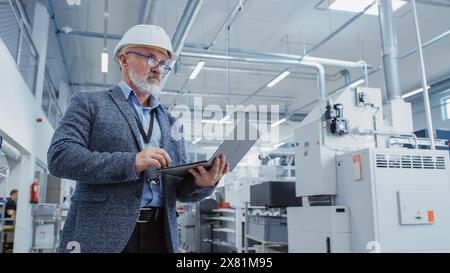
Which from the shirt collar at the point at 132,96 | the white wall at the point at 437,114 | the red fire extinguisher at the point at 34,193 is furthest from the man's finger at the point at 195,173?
the white wall at the point at 437,114

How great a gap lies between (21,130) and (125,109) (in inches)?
172

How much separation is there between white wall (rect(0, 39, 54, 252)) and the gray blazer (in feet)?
11.0

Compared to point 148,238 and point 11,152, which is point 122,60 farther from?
point 11,152

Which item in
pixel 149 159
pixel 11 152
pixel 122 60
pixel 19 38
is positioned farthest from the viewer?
pixel 11 152

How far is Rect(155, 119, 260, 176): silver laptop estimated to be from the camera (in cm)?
106

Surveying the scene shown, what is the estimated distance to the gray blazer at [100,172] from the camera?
977 mm

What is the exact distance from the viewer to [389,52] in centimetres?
331

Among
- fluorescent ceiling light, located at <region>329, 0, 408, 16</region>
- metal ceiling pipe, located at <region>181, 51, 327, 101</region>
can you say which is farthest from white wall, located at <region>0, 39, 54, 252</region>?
fluorescent ceiling light, located at <region>329, 0, 408, 16</region>

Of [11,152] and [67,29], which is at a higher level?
[67,29]

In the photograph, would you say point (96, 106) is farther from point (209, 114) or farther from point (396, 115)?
point (209, 114)

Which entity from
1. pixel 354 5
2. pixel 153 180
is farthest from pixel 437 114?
pixel 153 180

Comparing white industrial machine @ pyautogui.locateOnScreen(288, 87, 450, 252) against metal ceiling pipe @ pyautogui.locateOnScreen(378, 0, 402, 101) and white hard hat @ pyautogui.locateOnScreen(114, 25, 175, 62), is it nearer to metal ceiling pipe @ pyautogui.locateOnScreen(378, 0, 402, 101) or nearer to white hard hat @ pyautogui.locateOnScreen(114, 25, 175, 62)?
metal ceiling pipe @ pyautogui.locateOnScreen(378, 0, 402, 101)
